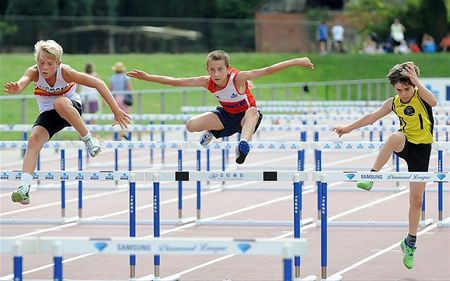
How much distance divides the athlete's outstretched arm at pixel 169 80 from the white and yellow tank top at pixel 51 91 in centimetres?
57

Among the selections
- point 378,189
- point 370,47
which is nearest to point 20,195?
point 378,189

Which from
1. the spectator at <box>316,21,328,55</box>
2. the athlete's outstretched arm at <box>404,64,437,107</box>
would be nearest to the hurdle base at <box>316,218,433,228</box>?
the athlete's outstretched arm at <box>404,64,437,107</box>

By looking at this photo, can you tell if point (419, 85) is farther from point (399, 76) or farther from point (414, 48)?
point (414, 48)

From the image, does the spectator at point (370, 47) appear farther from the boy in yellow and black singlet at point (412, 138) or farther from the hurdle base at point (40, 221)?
the boy in yellow and black singlet at point (412, 138)

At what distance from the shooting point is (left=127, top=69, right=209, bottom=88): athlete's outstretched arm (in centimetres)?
1295

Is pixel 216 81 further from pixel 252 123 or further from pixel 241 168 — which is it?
pixel 241 168

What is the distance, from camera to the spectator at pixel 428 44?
5947 centimetres

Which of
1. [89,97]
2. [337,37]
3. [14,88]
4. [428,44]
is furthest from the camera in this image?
[428,44]

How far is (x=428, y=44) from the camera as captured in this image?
59688mm

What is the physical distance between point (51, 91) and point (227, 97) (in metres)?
1.84

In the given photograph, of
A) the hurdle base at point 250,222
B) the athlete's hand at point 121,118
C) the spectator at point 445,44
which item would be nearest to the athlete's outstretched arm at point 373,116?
the athlete's hand at point 121,118

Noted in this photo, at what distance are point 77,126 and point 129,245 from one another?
188 inches

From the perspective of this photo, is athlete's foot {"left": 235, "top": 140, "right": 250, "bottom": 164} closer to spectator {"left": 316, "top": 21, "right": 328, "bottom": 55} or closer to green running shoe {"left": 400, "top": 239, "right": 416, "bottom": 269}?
green running shoe {"left": 400, "top": 239, "right": 416, "bottom": 269}

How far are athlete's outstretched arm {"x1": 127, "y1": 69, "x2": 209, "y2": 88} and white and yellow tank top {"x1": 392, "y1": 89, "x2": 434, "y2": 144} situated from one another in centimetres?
188
